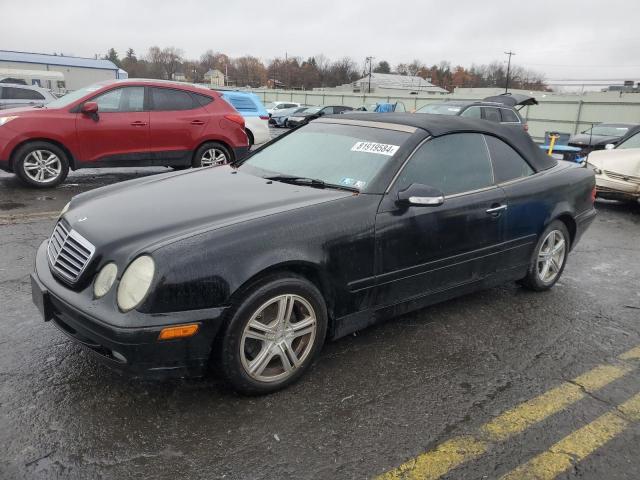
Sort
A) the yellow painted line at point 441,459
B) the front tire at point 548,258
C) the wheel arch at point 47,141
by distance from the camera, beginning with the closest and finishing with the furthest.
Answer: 1. the yellow painted line at point 441,459
2. the front tire at point 548,258
3. the wheel arch at point 47,141

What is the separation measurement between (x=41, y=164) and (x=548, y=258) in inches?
269

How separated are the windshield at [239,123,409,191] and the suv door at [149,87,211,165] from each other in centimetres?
443

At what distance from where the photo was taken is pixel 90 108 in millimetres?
7355

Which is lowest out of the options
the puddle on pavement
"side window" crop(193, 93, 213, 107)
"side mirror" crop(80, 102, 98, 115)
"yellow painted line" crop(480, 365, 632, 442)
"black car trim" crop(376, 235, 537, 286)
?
"yellow painted line" crop(480, 365, 632, 442)

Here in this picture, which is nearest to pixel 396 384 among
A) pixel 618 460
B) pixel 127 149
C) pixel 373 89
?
pixel 618 460

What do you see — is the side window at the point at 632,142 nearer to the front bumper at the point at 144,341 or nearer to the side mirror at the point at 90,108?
the side mirror at the point at 90,108

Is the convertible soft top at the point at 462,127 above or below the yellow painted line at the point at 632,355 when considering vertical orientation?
above

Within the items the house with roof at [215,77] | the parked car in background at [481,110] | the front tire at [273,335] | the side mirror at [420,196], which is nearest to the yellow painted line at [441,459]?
the front tire at [273,335]

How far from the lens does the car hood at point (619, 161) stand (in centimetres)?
813

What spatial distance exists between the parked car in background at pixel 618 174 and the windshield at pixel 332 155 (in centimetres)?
625

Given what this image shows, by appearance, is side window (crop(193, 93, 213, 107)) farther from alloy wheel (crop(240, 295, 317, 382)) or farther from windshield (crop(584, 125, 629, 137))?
windshield (crop(584, 125, 629, 137))

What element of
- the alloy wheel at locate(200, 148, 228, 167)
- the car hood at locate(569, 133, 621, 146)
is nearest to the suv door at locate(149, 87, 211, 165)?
the alloy wheel at locate(200, 148, 228, 167)

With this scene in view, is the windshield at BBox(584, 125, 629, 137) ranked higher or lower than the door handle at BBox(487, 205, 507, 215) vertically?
lower

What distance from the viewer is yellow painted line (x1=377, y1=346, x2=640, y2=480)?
7.46 ft
